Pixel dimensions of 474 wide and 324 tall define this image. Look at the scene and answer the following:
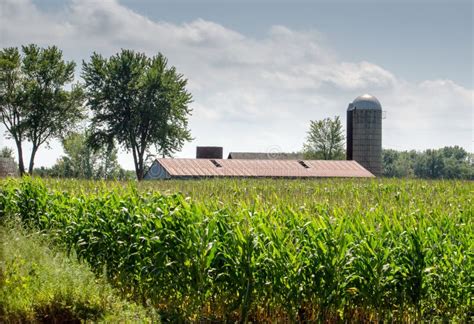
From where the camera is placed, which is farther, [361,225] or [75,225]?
[75,225]

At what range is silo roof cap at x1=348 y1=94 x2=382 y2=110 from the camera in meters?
58.8

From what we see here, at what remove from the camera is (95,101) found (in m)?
55.1

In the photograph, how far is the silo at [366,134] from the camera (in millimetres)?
58125

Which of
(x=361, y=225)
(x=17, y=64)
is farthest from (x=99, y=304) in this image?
(x=17, y=64)

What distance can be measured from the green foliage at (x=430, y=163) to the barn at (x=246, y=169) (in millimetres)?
71379

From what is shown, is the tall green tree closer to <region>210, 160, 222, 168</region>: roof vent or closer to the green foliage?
<region>210, 160, 222, 168</region>: roof vent

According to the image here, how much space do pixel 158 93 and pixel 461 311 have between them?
160ft

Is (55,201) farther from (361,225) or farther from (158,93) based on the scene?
(158,93)

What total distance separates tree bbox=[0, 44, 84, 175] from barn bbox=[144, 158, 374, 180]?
45.6 feet

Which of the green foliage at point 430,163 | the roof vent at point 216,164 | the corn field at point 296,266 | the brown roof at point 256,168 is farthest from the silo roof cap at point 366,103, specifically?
the green foliage at point 430,163

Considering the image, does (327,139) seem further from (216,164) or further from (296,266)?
(296,266)

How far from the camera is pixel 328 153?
78000 mm

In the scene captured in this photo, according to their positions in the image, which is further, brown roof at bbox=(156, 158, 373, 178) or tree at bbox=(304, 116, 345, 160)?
tree at bbox=(304, 116, 345, 160)

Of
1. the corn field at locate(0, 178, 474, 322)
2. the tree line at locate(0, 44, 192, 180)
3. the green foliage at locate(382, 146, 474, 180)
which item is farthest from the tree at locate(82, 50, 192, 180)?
the green foliage at locate(382, 146, 474, 180)
